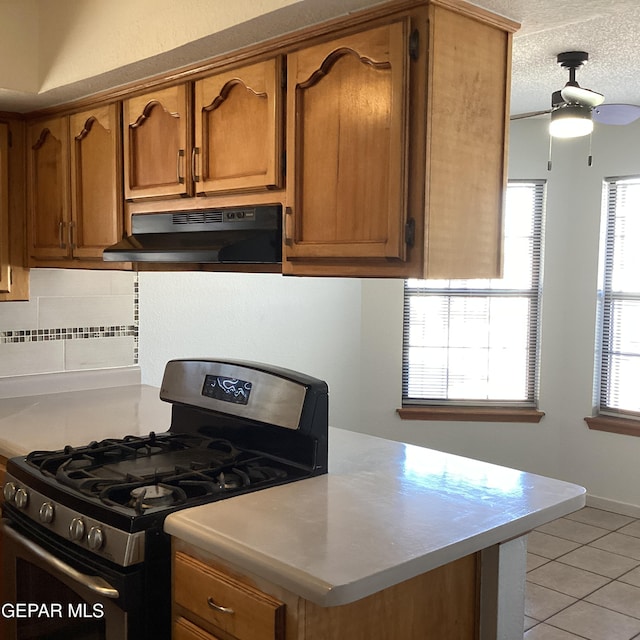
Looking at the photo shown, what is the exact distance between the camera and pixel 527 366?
468 cm

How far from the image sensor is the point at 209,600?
1.60m

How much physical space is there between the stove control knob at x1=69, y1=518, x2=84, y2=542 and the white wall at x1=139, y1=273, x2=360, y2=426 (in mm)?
1719

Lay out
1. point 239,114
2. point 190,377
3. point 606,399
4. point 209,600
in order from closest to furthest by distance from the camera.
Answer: point 209,600
point 239,114
point 190,377
point 606,399

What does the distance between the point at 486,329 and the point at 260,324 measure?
153 centimetres

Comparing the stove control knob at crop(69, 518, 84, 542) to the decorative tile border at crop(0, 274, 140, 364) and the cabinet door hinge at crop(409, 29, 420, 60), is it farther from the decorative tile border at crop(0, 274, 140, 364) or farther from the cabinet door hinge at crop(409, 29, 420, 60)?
the decorative tile border at crop(0, 274, 140, 364)

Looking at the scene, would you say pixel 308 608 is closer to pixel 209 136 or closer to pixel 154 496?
pixel 154 496

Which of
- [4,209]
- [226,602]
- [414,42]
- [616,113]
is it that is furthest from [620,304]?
[226,602]

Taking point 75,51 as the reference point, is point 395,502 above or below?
below

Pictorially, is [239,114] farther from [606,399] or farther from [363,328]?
[606,399]

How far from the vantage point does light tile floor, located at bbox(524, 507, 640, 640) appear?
3.04 metres

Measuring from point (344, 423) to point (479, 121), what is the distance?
3026 mm

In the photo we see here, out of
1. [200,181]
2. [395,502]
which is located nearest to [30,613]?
[395,502]

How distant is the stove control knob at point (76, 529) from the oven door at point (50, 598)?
0.08 meters

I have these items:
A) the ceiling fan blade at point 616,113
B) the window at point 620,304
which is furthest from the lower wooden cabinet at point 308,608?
the window at point 620,304
